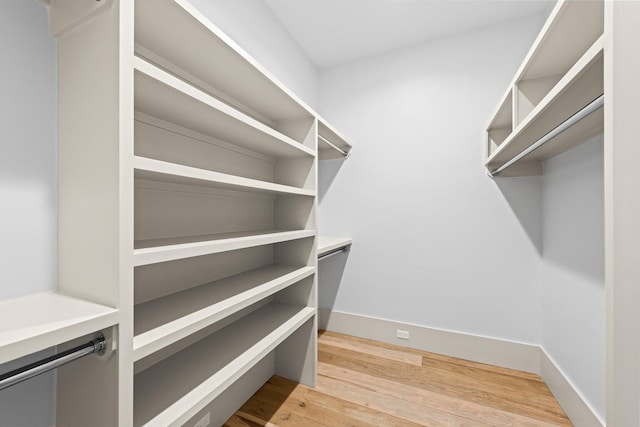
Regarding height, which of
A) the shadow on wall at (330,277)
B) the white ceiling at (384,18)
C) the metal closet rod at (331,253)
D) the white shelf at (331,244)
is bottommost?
the shadow on wall at (330,277)

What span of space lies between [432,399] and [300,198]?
4.84 ft

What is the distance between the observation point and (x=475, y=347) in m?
2.02

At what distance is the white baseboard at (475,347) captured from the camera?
1443 mm

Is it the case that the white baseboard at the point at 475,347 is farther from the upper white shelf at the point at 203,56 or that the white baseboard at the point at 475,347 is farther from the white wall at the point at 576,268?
the upper white shelf at the point at 203,56

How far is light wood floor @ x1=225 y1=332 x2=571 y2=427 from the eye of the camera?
1.43 metres

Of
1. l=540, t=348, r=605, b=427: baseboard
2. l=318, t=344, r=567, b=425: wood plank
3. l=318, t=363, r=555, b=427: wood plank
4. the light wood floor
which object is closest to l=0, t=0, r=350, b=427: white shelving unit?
the light wood floor

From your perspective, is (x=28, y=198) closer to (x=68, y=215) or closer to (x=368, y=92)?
(x=68, y=215)

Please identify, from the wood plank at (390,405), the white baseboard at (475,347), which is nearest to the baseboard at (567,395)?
the white baseboard at (475,347)

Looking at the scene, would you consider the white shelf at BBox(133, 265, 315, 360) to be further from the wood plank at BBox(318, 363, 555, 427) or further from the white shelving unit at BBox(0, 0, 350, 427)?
the wood plank at BBox(318, 363, 555, 427)

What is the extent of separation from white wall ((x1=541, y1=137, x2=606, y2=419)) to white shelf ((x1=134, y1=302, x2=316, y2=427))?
4.78ft

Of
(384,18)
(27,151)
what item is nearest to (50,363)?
(27,151)

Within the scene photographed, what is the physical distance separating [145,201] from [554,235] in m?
2.28

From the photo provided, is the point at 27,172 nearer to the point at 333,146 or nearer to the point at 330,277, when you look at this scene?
the point at 333,146

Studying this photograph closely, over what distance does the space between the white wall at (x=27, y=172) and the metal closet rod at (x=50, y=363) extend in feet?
0.83
